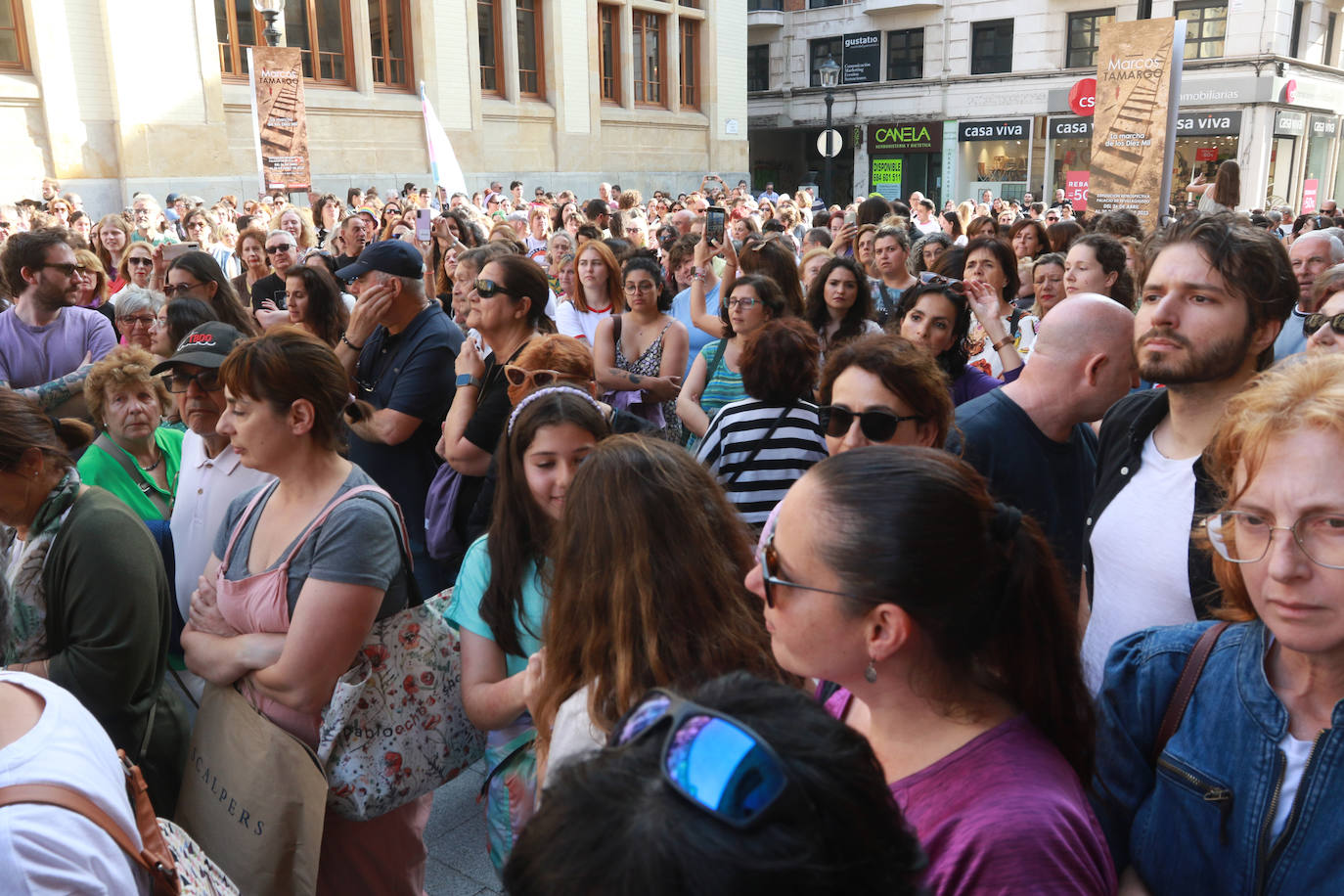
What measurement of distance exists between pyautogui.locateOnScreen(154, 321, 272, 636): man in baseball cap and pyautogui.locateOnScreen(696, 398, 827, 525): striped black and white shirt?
1673 millimetres

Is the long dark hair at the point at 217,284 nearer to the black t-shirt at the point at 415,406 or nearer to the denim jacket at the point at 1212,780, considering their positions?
the black t-shirt at the point at 415,406

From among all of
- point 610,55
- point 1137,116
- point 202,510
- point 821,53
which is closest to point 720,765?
point 202,510

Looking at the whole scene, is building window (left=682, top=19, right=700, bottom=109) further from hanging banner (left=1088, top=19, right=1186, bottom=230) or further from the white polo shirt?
the white polo shirt

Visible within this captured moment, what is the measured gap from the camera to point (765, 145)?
135 feet

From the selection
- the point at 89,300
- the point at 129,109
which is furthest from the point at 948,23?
the point at 89,300

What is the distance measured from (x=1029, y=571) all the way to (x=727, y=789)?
0.82 metres

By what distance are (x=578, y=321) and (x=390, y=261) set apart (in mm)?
2244

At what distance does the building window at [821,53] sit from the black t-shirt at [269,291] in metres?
34.3

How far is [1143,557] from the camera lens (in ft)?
7.80

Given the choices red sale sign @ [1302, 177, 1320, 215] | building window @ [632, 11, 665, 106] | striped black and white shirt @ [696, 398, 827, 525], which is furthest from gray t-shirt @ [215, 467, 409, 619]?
building window @ [632, 11, 665, 106]

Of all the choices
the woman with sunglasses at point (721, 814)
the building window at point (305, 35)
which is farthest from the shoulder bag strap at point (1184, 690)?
the building window at point (305, 35)

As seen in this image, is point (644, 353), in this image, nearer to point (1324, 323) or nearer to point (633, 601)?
point (1324, 323)

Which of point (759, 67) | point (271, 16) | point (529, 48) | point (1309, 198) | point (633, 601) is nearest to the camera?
point (633, 601)

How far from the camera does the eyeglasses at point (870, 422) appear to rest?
2.94 metres
